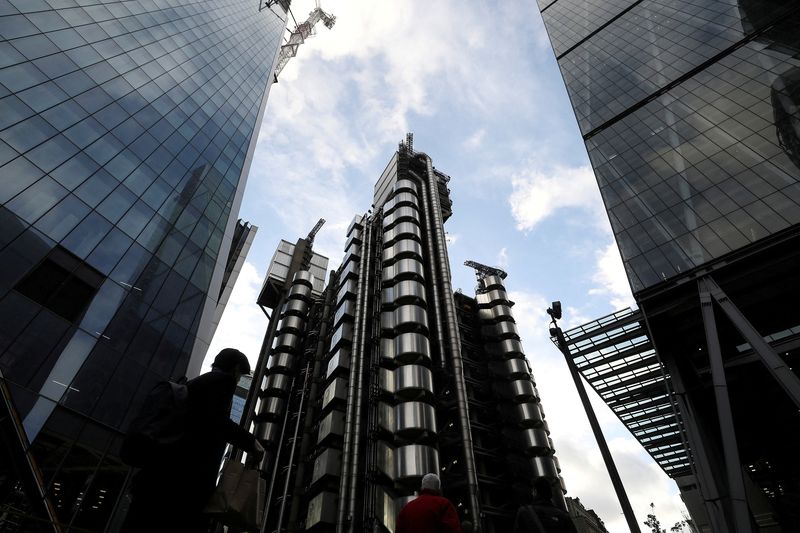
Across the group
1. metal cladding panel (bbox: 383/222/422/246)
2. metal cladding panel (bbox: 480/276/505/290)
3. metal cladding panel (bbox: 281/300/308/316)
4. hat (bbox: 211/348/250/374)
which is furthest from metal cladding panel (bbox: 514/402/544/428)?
hat (bbox: 211/348/250/374)

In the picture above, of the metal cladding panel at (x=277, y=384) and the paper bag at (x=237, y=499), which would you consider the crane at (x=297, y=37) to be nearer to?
the metal cladding panel at (x=277, y=384)

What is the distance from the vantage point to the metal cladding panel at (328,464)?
97.8ft

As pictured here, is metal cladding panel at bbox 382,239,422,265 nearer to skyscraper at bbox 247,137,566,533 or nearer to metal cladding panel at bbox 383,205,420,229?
skyscraper at bbox 247,137,566,533

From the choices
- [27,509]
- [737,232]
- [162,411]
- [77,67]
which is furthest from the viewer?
[77,67]

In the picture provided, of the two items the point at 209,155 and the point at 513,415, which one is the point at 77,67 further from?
the point at 513,415

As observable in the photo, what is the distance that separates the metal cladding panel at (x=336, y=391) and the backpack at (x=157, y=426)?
3113 centimetres

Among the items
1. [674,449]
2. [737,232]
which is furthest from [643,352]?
[674,449]

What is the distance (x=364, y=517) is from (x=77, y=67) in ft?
105

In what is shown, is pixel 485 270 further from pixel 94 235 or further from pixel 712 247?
pixel 94 235

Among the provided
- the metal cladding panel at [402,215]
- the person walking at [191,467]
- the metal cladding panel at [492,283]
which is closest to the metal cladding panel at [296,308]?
the metal cladding panel at [402,215]

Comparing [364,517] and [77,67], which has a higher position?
[77,67]

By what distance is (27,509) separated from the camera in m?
13.2

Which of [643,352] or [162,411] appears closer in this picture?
[162,411]

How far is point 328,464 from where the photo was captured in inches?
1186
